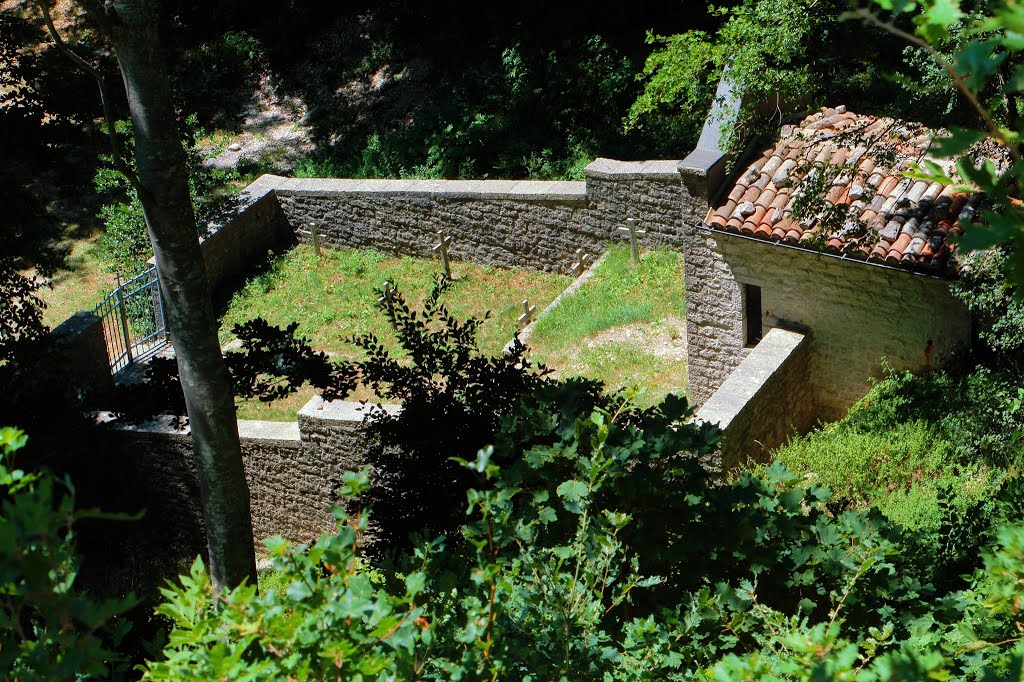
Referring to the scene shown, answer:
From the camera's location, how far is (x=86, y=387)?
36.0 feet

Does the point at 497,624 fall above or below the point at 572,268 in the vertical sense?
above

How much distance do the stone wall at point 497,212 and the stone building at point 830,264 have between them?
9.29 ft

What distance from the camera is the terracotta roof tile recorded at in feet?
29.9

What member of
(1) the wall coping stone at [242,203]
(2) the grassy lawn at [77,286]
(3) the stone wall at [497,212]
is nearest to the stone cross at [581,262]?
(3) the stone wall at [497,212]

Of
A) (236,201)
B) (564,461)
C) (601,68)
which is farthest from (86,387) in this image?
(601,68)

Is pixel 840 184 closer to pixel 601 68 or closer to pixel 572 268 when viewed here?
pixel 572 268

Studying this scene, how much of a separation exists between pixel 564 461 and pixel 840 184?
5.96 m

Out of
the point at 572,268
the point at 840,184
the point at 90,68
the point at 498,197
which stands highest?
the point at 90,68

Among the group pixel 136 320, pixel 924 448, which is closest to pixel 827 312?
pixel 924 448

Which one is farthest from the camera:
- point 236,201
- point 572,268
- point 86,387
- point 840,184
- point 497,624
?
point 236,201

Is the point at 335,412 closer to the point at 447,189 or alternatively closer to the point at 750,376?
the point at 750,376

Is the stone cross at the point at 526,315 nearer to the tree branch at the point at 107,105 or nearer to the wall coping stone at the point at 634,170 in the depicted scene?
the wall coping stone at the point at 634,170

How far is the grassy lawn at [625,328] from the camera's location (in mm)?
11898

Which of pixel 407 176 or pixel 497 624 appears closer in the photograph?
pixel 497 624
